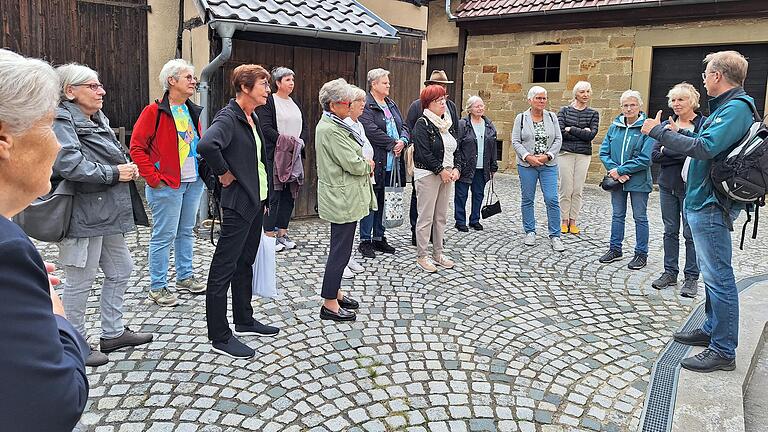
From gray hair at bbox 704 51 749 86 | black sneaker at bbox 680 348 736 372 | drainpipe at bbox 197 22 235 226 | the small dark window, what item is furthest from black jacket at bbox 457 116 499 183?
the small dark window

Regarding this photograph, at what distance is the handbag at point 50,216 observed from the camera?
3137mm

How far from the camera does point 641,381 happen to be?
3.44 m

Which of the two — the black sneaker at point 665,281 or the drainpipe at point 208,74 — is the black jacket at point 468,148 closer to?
the black sneaker at point 665,281

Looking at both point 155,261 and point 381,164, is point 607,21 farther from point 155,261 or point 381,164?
point 155,261

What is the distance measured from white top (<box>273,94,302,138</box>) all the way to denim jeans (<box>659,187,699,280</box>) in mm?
3771

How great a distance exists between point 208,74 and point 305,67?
147 centimetres

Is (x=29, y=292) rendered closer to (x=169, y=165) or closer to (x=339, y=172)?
(x=339, y=172)

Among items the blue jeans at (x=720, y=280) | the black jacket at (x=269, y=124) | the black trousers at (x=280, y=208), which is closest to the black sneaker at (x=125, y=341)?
the black trousers at (x=280, y=208)

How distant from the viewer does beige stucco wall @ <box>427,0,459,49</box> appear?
14188mm

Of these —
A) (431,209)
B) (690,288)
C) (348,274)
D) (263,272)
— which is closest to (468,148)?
(431,209)

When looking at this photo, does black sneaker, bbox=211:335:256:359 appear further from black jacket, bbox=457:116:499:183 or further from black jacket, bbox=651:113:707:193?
black jacket, bbox=457:116:499:183

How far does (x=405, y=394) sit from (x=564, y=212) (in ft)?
16.5

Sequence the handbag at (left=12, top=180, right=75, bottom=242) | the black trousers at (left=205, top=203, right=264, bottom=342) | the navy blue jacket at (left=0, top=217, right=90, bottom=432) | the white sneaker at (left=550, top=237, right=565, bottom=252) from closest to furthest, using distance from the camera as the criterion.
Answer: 1. the navy blue jacket at (left=0, top=217, right=90, bottom=432)
2. the handbag at (left=12, top=180, right=75, bottom=242)
3. the black trousers at (left=205, top=203, right=264, bottom=342)
4. the white sneaker at (left=550, top=237, right=565, bottom=252)

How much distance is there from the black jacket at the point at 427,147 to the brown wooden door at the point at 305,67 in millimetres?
2618
